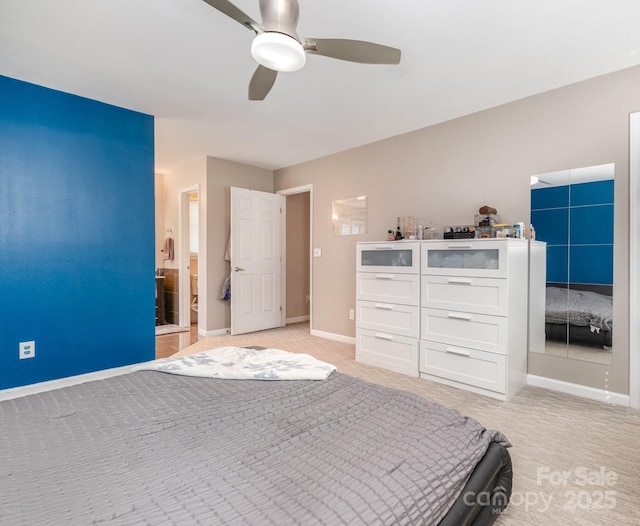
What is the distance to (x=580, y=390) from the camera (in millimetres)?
2781

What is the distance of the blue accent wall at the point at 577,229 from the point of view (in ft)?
8.80

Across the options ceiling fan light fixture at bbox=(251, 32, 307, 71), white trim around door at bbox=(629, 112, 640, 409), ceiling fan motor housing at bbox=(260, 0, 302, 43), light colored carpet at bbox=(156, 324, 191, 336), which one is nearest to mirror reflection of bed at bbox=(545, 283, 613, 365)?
white trim around door at bbox=(629, 112, 640, 409)

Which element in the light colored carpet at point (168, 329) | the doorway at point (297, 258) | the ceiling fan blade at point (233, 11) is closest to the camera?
the ceiling fan blade at point (233, 11)

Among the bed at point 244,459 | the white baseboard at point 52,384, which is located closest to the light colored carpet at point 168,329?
the white baseboard at point 52,384

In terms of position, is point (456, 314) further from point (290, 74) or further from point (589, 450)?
point (290, 74)

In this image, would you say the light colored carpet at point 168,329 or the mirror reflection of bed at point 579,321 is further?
the light colored carpet at point 168,329

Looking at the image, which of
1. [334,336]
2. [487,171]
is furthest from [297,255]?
[487,171]

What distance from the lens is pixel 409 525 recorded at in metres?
0.86

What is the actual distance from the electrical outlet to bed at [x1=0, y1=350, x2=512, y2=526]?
179 cm

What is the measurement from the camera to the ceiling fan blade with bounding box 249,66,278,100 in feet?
6.41

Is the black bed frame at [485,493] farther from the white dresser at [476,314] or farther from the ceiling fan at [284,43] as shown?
the ceiling fan at [284,43]

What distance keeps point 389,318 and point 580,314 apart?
1607 millimetres

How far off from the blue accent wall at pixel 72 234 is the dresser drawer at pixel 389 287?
7.43ft

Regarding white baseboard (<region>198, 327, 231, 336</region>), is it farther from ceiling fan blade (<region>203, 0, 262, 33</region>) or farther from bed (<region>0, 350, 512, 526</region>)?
ceiling fan blade (<region>203, 0, 262, 33</region>)
